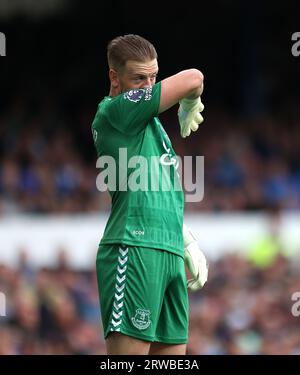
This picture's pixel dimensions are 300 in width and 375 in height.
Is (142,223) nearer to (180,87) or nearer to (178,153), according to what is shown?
(180,87)

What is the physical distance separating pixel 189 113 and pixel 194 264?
25.9 inches

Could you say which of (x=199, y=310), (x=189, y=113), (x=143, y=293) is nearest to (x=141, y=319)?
(x=143, y=293)

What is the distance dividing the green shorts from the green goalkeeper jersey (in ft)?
0.16

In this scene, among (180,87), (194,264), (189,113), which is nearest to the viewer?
(180,87)

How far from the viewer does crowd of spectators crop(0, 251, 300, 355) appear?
10.3m

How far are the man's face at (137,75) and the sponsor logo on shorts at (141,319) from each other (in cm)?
94

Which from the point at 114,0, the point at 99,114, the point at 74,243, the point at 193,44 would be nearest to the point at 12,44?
the point at 114,0

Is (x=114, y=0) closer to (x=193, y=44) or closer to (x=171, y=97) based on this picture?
(x=193, y=44)

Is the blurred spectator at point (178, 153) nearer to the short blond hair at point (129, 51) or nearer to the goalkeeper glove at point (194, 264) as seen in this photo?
the goalkeeper glove at point (194, 264)

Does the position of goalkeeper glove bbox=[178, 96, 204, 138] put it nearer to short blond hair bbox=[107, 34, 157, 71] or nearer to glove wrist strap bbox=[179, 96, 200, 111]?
glove wrist strap bbox=[179, 96, 200, 111]

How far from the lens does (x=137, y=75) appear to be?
448cm

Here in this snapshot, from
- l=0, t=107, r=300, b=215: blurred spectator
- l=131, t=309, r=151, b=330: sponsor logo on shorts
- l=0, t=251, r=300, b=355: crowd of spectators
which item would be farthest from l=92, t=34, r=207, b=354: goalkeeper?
l=0, t=107, r=300, b=215: blurred spectator

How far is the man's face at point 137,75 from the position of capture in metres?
4.46

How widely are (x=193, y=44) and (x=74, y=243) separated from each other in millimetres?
4940
